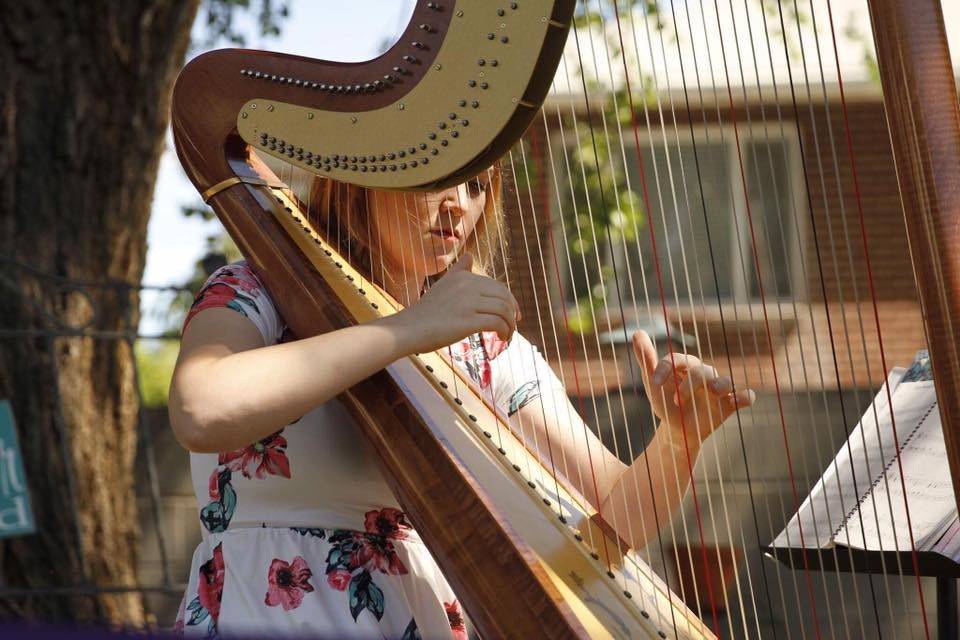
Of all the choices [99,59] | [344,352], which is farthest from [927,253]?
[99,59]

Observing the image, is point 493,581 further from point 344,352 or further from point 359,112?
point 359,112

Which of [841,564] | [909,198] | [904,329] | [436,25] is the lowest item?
[904,329]

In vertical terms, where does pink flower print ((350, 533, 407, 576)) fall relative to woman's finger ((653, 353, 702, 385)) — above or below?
below

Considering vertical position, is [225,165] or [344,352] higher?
[225,165]

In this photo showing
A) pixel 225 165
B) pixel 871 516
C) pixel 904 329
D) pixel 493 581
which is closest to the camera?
pixel 493 581

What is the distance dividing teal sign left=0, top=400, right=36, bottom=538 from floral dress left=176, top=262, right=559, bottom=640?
2204 mm

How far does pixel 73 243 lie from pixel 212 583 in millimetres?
2499

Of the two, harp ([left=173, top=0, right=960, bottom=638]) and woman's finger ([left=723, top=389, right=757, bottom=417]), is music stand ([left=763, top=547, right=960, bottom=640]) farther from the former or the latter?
woman's finger ([left=723, top=389, right=757, bottom=417])

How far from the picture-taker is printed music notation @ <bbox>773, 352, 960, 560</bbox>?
4.57 ft

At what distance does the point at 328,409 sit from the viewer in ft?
4.58

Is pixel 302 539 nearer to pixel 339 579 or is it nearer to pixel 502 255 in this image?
pixel 339 579

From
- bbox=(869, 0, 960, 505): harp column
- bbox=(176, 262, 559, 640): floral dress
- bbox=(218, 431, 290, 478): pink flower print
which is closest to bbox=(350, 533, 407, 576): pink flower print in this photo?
bbox=(176, 262, 559, 640): floral dress

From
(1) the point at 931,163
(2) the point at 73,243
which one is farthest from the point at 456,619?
(2) the point at 73,243

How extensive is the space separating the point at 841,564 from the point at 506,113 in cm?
81
